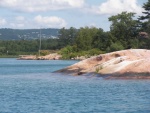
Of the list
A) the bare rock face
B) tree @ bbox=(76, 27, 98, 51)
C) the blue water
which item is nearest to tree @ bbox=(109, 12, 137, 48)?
tree @ bbox=(76, 27, 98, 51)

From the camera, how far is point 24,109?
108 feet

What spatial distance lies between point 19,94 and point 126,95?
9.12 m

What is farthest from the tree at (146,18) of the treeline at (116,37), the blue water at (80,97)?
the blue water at (80,97)

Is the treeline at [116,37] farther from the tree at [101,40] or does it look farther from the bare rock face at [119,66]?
the bare rock face at [119,66]

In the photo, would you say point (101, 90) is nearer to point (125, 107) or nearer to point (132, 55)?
point (125, 107)

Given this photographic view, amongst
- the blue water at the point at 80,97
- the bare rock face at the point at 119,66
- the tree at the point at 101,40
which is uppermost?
the tree at the point at 101,40

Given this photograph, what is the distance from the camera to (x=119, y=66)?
58625mm

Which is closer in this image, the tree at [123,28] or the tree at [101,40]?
the tree at [123,28]

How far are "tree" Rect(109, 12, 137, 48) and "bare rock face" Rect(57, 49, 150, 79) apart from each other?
81.9m

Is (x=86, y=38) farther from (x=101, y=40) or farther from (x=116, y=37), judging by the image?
(x=116, y=37)

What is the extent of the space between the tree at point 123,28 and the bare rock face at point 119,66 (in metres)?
81.9

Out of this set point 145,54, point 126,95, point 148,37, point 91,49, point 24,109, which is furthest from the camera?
point 91,49

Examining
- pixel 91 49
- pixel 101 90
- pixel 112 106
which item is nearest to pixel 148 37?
pixel 91 49

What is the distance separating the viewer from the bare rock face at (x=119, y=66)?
5662 centimetres
